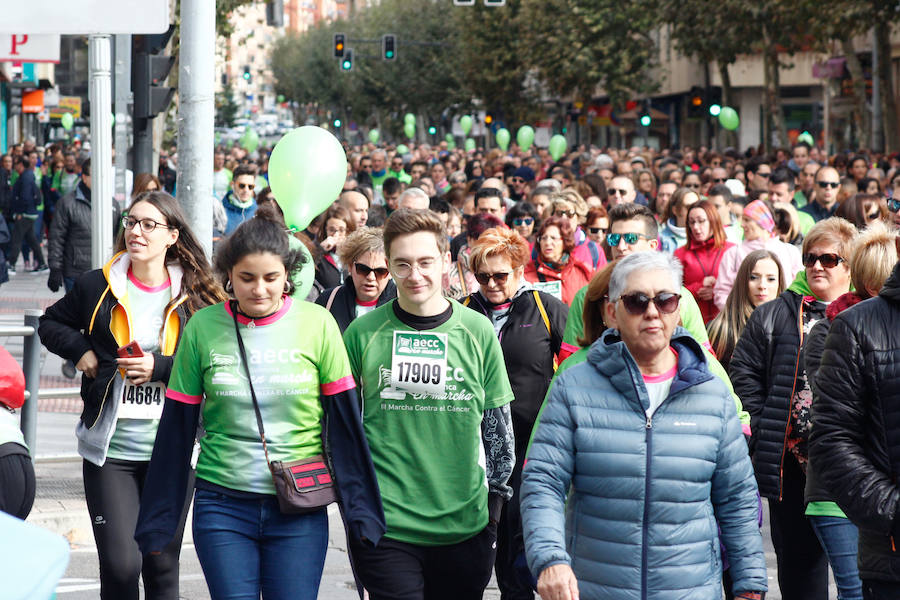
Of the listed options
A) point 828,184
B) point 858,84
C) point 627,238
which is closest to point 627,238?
point 627,238

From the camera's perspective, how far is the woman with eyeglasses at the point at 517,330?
6.40 meters

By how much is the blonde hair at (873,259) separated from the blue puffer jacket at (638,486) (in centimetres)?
146

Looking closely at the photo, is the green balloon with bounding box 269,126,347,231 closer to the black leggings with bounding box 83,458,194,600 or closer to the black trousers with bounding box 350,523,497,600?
the black leggings with bounding box 83,458,194,600

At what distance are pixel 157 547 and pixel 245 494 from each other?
13.8 inches

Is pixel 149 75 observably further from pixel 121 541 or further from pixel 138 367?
pixel 121 541

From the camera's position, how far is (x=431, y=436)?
4977mm

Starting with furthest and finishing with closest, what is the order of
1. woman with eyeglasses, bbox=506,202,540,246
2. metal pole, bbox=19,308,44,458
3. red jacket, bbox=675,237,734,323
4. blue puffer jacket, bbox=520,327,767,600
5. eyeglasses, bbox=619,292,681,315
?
woman with eyeglasses, bbox=506,202,540,246
red jacket, bbox=675,237,734,323
metal pole, bbox=19,308,44,458
eyeglasses, bbox=619,292,681,315
blue puffer jacket, bbox=520,327,767,600

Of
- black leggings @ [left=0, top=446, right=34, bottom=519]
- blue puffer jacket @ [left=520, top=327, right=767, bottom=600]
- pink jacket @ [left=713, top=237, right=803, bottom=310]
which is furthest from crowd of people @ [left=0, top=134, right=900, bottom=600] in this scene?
pink jacket @ [left=713, top=237, right=803, bottom=310]

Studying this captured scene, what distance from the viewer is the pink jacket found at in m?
10.1

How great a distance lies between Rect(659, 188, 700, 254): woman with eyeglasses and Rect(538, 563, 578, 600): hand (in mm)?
8208

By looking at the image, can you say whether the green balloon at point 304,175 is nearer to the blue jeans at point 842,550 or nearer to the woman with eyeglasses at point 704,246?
the woman with eyeglasses at point 704,246

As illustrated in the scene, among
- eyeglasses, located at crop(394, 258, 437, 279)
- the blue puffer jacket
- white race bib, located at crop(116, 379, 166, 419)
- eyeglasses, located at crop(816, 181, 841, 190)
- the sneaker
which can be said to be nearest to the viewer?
the blue puffer jacket

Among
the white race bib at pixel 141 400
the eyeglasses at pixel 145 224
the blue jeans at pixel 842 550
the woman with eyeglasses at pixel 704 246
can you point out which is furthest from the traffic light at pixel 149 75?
the blue jeans at pixel 842 550

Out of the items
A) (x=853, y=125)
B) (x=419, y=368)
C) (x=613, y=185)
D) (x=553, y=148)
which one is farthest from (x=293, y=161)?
(x=853, y=125)
